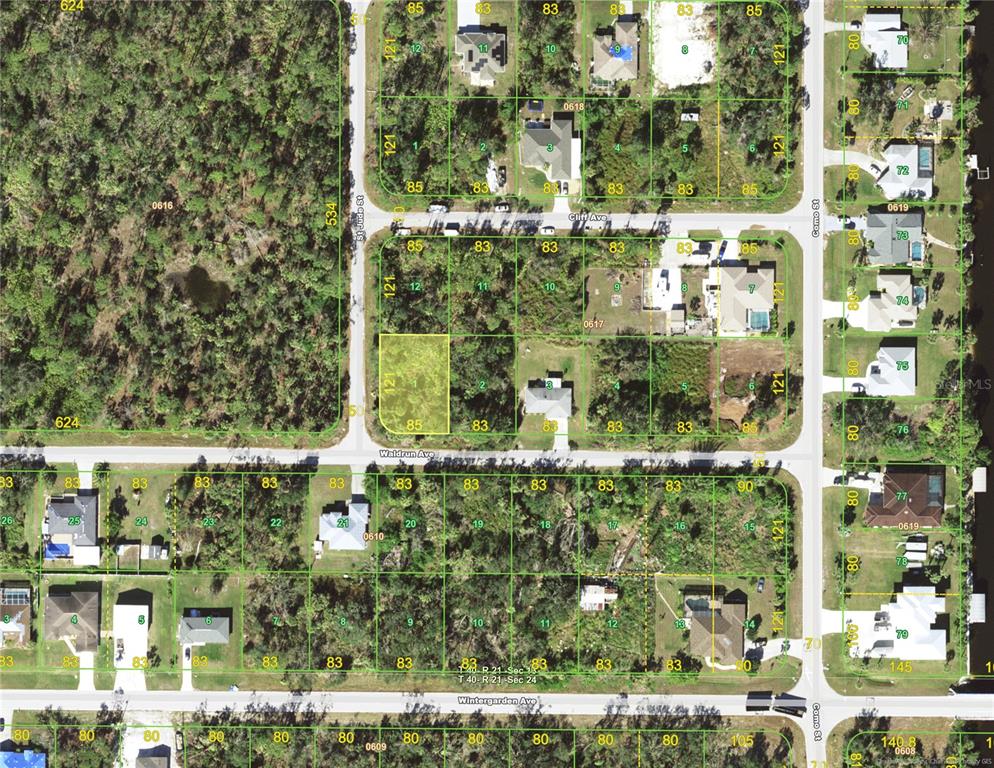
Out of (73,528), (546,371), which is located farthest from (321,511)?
(546,371)

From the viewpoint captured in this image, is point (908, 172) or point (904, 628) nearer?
point (908, 172)

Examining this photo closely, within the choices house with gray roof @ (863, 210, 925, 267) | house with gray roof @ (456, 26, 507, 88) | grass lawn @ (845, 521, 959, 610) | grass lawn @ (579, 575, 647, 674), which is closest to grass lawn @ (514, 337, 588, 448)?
grass lawn @ (579, 575, 647, 674)

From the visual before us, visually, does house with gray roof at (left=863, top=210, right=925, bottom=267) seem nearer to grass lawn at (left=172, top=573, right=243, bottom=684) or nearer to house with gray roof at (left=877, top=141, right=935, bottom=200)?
house with gray roof at (left=877, top=141, right=935, bottom=200)

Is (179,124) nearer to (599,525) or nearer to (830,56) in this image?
(599,525)

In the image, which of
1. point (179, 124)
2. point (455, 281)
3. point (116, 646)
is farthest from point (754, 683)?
point (179, 124)

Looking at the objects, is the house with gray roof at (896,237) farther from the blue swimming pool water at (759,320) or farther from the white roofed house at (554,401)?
the white roofed house at (554,401)
